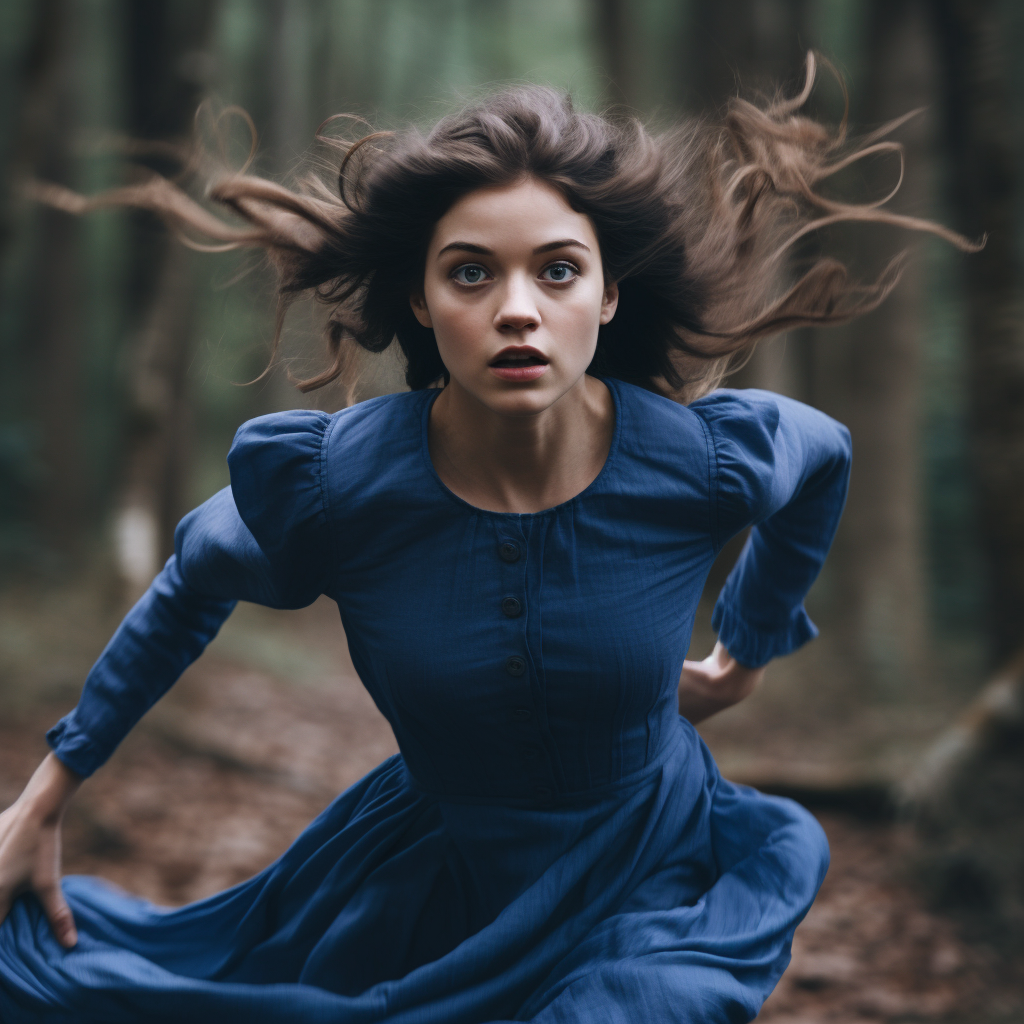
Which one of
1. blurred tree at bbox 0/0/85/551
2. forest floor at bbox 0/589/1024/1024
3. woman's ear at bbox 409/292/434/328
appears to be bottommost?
forest floor at bbox 0/589/1024/1024

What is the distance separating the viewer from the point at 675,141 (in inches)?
83.1

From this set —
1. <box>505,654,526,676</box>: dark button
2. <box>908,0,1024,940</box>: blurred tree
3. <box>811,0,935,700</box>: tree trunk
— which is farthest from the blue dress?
<box>811,0,935,700</box>: tree trunk

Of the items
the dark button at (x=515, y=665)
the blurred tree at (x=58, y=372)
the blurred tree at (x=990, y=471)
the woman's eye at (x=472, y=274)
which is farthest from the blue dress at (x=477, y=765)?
the blurred tree at (x=58, y=372)

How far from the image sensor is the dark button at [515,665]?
1.75 metres

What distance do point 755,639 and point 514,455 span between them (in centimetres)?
79

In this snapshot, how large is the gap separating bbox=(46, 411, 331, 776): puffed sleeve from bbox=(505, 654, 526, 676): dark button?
13.7 inches

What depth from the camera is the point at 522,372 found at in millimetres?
1688

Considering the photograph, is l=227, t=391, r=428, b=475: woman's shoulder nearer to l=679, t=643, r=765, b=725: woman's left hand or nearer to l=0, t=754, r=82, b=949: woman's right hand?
l=0, t=754, r=82, b=949: woman's right hand

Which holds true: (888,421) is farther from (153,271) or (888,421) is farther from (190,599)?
(190,599)

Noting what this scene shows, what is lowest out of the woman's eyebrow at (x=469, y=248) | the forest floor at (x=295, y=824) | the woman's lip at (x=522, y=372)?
the forest floor at (x=295, y=824)

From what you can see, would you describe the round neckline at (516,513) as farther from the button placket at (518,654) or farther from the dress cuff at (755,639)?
the dress cuff at (755,639)

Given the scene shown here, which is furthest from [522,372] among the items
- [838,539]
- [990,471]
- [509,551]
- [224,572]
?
[838,539]

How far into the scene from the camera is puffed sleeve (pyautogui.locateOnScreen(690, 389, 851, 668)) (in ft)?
6.13

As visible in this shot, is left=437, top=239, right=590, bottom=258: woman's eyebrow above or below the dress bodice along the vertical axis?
above
